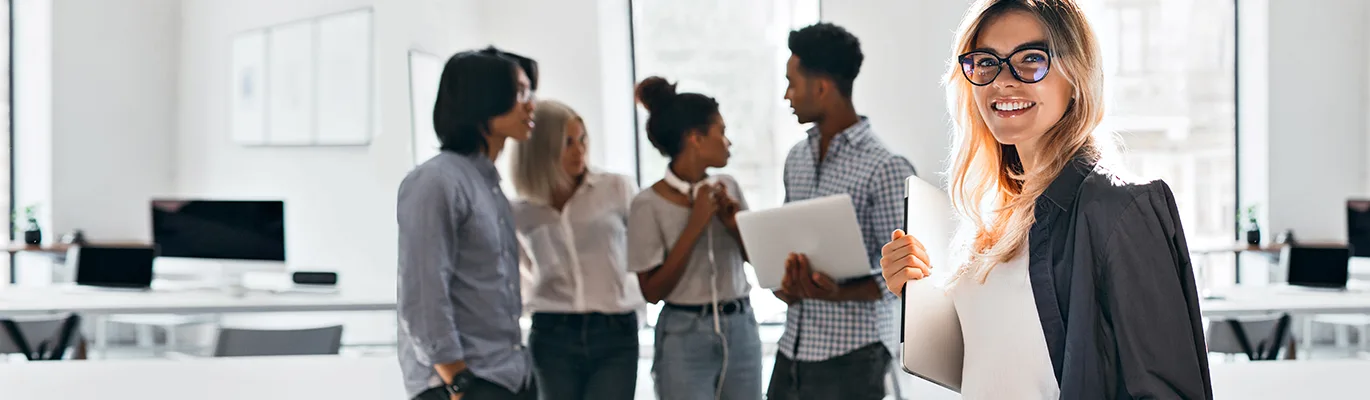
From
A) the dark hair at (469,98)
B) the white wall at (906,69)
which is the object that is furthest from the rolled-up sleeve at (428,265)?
the white wall at (906,69)

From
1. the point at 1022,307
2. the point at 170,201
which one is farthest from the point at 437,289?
A: the point at 170,201

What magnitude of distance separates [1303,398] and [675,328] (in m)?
1.37

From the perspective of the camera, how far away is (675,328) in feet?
8.55

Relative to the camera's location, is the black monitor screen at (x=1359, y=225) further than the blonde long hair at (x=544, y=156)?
Yes

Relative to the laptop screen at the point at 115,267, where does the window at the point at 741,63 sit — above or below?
above

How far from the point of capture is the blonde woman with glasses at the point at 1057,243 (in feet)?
3.30

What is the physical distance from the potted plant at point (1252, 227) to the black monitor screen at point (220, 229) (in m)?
5.48

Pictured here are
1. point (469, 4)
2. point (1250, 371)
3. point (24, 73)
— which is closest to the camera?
point (1250, 371)

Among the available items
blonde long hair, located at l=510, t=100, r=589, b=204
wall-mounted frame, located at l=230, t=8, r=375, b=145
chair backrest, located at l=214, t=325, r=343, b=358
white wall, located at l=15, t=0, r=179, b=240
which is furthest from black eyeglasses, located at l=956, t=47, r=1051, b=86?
white wall, located at l=15, t=0, r=179, b=240

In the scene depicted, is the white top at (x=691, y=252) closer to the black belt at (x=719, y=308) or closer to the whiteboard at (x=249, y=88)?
the black belt at (x=719, y=308)

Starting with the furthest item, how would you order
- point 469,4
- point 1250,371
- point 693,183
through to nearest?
point 469,4, point 693,183, point 1250,371

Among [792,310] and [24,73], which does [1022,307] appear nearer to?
[792,310]

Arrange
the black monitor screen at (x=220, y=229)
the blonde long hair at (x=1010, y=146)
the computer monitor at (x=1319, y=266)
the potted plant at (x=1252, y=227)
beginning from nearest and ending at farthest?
the blonde long hair at (x=1010, y=146), the computer monitor at (x=1319, y=266), the black monitor screen at (x=220, y=229), the potted plant at (x=1252, y=227)

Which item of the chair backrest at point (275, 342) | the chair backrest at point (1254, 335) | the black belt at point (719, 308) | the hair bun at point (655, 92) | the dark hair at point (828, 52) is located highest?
the dark hair at point (828, 52)
